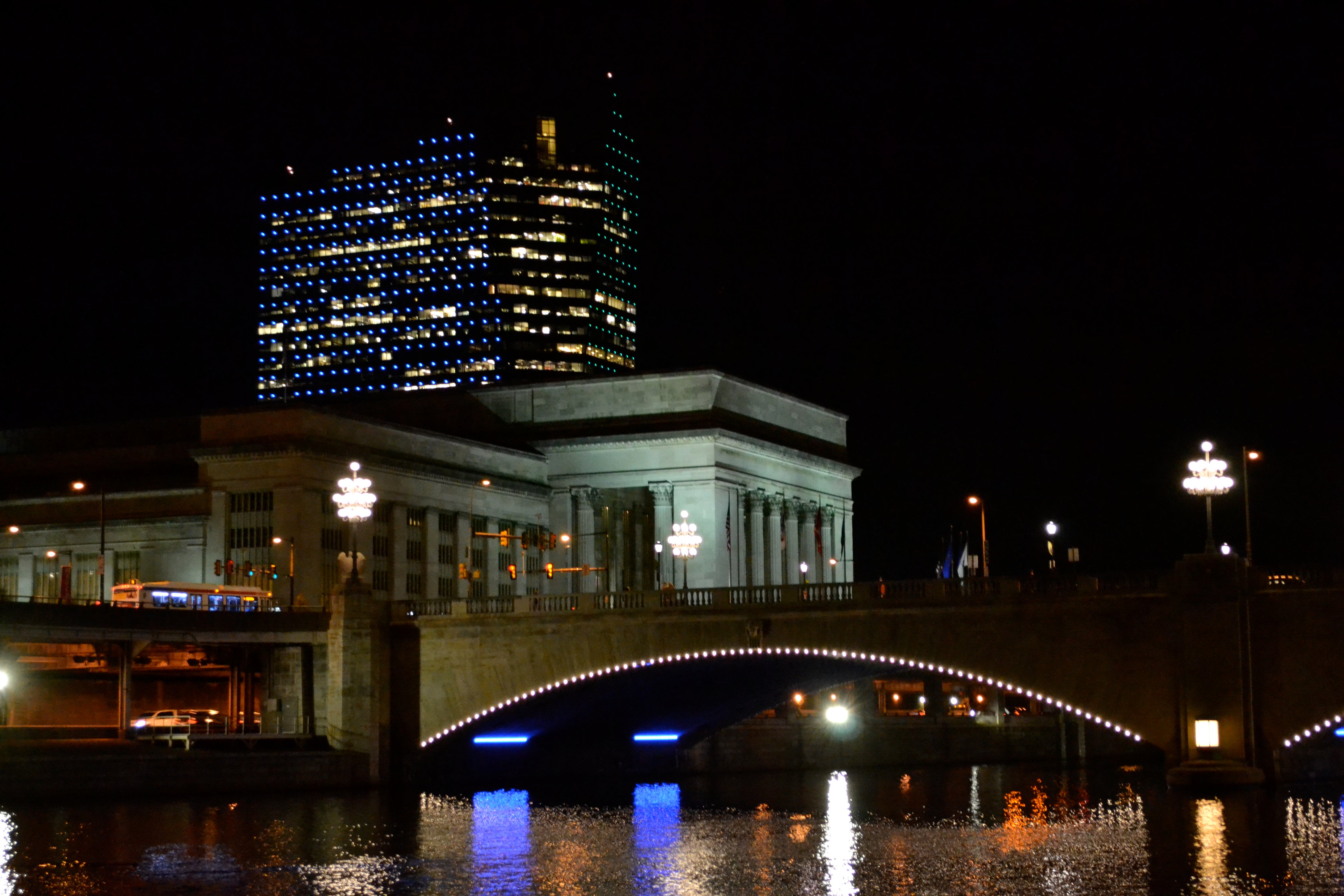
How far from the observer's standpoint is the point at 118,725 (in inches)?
3093

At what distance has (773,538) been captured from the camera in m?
140

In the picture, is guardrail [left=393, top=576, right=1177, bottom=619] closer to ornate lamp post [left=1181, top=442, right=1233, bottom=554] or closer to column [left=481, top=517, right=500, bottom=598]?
ornate lamp post [left=1181, top=442, right=1233, bottom=554]

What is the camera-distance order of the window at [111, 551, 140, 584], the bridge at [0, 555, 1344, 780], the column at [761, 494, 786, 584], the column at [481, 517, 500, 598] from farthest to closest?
the column at [761, 494, 786, 584]
the column at [481, 517, 500, 598]
the window at [111, 551, 140, 584]
the bridge at [0, 555, 1344, 780]

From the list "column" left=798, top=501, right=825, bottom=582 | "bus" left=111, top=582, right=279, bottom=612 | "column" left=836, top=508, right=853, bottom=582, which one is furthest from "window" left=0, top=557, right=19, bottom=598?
"column" left=836, top=508, right=853, bottom=582

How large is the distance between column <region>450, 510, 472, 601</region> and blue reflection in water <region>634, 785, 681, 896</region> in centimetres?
3993

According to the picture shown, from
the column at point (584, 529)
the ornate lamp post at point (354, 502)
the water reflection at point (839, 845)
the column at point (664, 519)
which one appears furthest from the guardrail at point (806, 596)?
the column at point (584, 529)

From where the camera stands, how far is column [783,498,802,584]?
141750 mm

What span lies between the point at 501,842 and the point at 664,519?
72.8 meters

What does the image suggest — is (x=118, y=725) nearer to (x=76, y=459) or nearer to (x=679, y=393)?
(x=76, y=459)

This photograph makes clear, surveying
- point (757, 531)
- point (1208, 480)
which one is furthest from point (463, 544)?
point (1208, 480)

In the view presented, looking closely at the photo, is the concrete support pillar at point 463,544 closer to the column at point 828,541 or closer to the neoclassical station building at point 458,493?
the neoclassical station building at point 458,493

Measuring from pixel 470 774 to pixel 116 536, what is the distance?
4208 centimetres

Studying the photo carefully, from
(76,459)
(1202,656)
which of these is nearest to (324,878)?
(1202,656)

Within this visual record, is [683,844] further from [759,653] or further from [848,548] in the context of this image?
[848,548]
